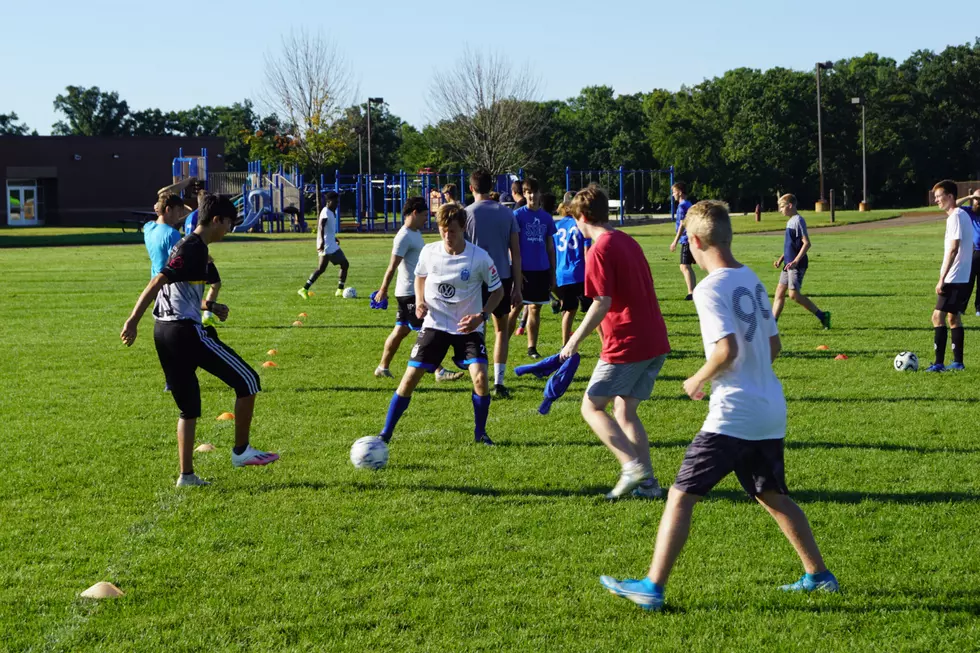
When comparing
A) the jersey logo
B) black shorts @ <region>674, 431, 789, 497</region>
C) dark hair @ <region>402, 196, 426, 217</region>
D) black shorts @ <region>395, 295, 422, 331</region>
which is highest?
dark hair @ <region>402, 196, 426, 217</region>

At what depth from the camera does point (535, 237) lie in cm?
1174

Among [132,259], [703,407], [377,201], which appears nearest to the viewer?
[703,407]

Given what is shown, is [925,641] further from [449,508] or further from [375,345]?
[375,345]

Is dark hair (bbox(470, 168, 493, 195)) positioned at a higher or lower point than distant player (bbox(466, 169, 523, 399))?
higher

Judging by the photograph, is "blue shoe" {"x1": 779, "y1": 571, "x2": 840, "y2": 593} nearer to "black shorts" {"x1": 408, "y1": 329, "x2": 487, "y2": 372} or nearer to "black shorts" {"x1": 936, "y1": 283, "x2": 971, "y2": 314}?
"black shorts" {"x1": 408, "y1": 329, "x2": 487, "y2": 372}

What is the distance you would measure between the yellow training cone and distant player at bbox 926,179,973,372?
27.0 feet

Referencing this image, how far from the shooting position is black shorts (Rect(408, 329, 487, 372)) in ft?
25.7

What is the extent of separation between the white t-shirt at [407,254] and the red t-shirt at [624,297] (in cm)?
487

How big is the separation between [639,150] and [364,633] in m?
90.8

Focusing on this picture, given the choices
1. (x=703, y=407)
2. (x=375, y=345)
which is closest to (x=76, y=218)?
(x=375, y=345)

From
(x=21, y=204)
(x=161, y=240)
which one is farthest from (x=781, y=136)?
(x=161, y=240)

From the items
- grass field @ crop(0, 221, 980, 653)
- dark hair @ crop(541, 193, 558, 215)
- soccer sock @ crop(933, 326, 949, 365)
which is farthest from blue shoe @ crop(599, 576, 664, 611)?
dark hair @ crop(541, 193, 558, 215)

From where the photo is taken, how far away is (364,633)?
462 centimetres

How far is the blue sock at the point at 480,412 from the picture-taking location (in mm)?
7992
